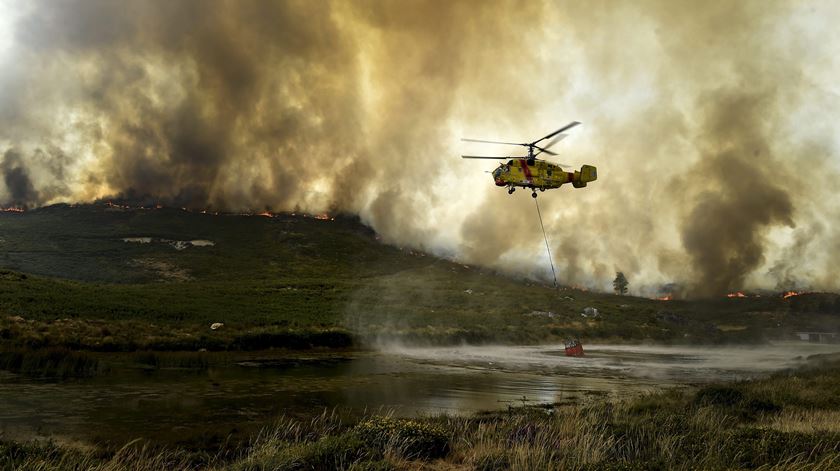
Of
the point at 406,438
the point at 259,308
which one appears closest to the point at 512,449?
the point at 406,438

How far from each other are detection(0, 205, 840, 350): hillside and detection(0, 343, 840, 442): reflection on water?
19013 millimetres

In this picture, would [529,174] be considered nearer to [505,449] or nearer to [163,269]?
[505,449]

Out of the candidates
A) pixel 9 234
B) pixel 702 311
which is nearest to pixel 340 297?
pixel 702 311

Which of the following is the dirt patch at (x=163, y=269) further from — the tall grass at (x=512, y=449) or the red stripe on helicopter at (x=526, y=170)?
the tall grass at (x=512, y=449)

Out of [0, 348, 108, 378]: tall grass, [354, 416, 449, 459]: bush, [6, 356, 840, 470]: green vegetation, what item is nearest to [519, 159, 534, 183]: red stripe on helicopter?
[6, 356, 840, 470]: green vegetation

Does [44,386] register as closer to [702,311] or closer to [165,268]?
[165,268]

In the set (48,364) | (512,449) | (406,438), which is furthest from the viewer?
(48,364)

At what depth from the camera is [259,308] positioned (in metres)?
86.1

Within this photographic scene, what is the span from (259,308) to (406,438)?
7660cm

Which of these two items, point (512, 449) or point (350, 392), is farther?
point (350, 392)

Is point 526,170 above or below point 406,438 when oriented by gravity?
above

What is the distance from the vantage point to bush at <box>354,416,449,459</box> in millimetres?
14781

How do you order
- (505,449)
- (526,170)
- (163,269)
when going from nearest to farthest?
1. (505,449)
2. (526,170)
3. (163,269)

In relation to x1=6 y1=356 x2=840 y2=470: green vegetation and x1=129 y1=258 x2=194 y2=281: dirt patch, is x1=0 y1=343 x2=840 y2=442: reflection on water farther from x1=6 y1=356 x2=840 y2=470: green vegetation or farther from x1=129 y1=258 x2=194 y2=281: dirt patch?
x1=129 y1=258 x2=194 y2=281: dirt patch
